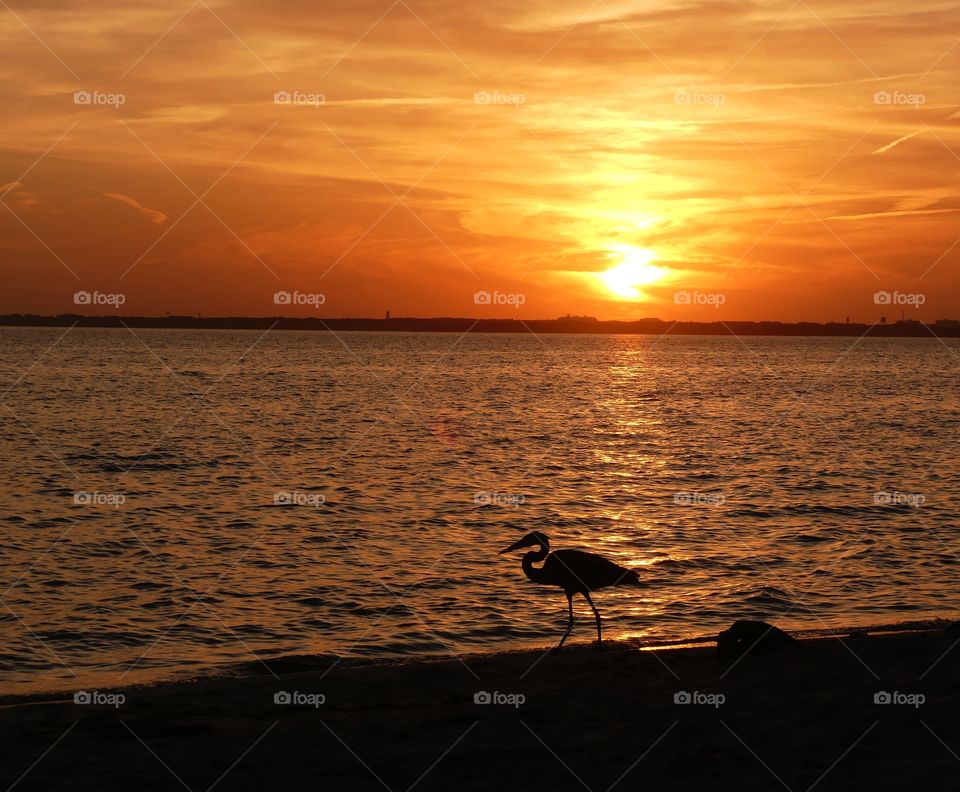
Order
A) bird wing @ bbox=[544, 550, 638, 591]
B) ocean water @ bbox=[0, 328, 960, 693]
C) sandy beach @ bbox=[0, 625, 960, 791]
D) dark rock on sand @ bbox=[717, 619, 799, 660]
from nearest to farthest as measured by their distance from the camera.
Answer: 1. sandy beach @ bbox=[0, 625, 960, 791]
2. dark rock on sand @ bbox=[717, 619, 799, 660]
3. bird wing @ bbox=[544, 550, 638, 591]
4. ocean water @ bbox=[0, 328, 960, 693]

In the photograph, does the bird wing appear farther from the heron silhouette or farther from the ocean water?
the ocean water

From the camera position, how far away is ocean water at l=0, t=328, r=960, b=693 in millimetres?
17438

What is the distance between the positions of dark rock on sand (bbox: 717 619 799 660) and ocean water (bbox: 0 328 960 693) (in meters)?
2.76

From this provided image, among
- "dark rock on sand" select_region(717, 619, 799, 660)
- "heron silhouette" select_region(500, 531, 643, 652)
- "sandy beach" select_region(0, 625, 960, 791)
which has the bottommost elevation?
"sandy beach" select_region(0, 625, 960, 791)

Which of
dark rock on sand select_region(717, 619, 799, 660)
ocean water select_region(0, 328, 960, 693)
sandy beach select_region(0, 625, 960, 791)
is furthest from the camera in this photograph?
ocean water select_region(0, 328, 960, 693)

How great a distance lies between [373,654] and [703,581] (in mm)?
7847

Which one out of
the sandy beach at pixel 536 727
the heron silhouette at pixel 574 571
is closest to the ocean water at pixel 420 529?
the heron silhouette at pixel 574 571

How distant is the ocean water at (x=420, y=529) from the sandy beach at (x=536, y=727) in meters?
2.73

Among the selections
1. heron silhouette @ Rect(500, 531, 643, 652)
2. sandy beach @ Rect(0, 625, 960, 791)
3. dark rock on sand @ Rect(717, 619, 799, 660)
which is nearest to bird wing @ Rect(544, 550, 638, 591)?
heron silhouette @ Rect(500, 531, 643, 652)

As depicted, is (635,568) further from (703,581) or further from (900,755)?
(900,755)

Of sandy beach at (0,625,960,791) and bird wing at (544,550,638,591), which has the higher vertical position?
bird wing at (544,550,638,591)

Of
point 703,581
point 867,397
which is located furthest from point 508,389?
point 703,581

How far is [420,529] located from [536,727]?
630 inches

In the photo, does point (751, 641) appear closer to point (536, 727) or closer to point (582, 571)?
point (582, 571)
